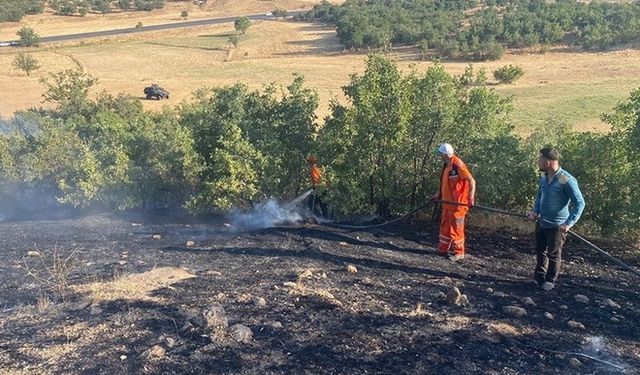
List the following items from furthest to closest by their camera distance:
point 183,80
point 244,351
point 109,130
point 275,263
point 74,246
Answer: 1. point 183,80
2. point 109,130
3. point 74,246
4. point 275,263
5. point 244,351

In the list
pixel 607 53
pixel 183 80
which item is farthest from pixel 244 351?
pixel 607 53

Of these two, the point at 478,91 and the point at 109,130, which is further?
the point at 109,130

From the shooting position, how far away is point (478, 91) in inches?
362

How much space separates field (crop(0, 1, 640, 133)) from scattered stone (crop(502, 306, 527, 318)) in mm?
15188

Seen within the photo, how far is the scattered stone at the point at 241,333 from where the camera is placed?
4961mm

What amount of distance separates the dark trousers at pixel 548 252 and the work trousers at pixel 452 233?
3.89ft

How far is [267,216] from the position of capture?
9492 millimetres

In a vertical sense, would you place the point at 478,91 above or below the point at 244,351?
above

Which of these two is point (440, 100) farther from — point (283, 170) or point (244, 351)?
point (244, 351)

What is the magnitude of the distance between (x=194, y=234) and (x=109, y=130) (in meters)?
5.35

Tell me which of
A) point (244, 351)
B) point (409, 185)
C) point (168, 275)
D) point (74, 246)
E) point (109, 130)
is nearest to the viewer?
point (244, 351)

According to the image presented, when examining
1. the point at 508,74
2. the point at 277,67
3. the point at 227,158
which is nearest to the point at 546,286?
the point at 227,158

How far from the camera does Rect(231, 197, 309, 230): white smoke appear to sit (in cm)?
931

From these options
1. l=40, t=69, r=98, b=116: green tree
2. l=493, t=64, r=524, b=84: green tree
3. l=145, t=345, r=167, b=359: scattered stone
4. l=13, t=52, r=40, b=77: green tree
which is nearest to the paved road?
l=13, t=52, r=40, b=77: green tree
